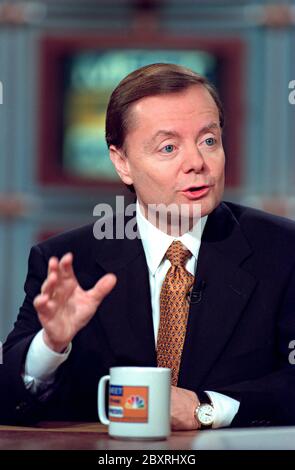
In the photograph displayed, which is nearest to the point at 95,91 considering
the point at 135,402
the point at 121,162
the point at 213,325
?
the point at 121,162

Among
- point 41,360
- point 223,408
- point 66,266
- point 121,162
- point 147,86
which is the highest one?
point 147,86

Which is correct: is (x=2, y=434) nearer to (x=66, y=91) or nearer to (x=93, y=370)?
(x=93, y=370)

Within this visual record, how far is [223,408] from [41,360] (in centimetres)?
40

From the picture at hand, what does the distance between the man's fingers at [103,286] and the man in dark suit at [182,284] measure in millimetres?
343

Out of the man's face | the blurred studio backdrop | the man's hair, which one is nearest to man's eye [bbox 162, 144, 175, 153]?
the man's face

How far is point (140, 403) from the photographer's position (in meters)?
1.68

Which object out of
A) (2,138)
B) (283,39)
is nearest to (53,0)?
(2,138)

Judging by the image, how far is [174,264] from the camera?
2291 mm

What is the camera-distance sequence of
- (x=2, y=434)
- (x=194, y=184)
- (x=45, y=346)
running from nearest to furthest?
(x=2, y=434) → (x=45, y=346) → (x=194, y=184)

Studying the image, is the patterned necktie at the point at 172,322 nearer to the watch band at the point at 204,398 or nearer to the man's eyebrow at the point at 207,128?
the watch band at the point at 204,398

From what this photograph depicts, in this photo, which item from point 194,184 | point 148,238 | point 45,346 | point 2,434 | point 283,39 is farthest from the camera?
point 283,39

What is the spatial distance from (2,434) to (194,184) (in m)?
0.74

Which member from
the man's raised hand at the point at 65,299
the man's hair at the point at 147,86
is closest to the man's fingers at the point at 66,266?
the man's raised hand at the point at 65,299

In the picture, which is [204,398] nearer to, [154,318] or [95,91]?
[154,318]
